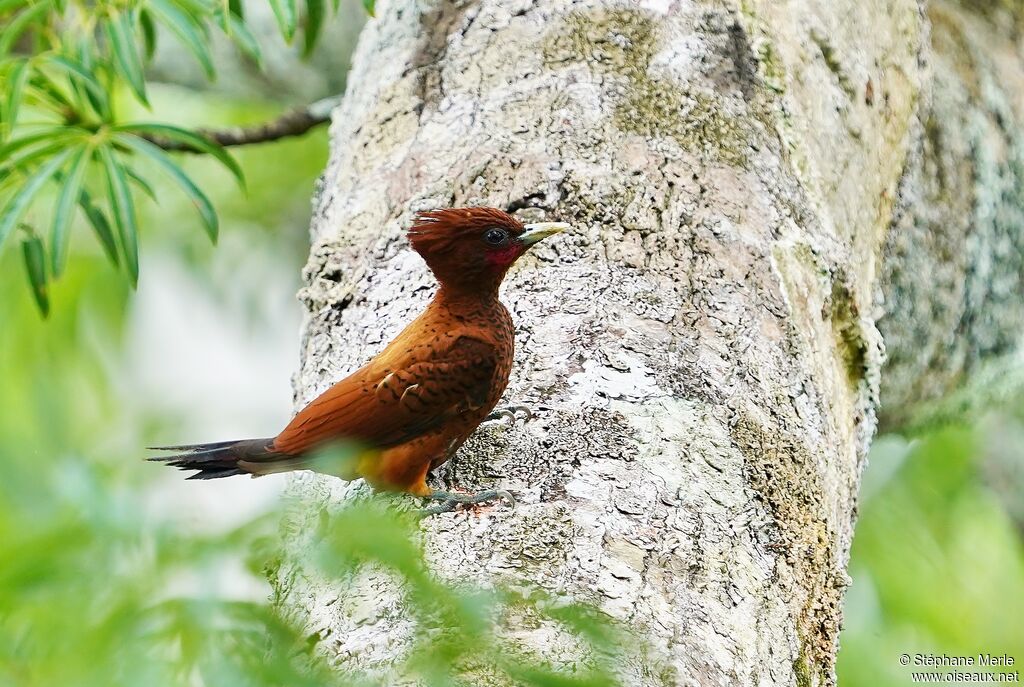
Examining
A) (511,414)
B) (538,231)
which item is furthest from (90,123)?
(511,414)

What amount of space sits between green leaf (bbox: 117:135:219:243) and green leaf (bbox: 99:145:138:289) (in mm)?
95

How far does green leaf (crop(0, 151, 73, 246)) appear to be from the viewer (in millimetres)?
2676

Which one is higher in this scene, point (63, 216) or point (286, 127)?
point (286, 127)

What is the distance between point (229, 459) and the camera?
7.71 ft

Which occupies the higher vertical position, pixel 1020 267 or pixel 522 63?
pixel 522 63

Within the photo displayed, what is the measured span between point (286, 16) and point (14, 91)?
0.64m

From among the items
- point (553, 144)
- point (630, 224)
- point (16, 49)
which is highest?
point (16, 49)

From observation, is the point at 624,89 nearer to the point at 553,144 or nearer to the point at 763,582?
the point at 553,144

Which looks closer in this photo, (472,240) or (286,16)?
(472,240)

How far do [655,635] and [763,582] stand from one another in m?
0.29

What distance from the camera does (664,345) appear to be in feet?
6.81

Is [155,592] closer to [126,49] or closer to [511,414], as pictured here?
[511,414]

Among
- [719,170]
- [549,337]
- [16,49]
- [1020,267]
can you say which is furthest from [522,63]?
[16,49]

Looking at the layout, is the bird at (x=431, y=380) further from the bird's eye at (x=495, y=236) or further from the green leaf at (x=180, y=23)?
the green leaf at (x=180, y=23)
